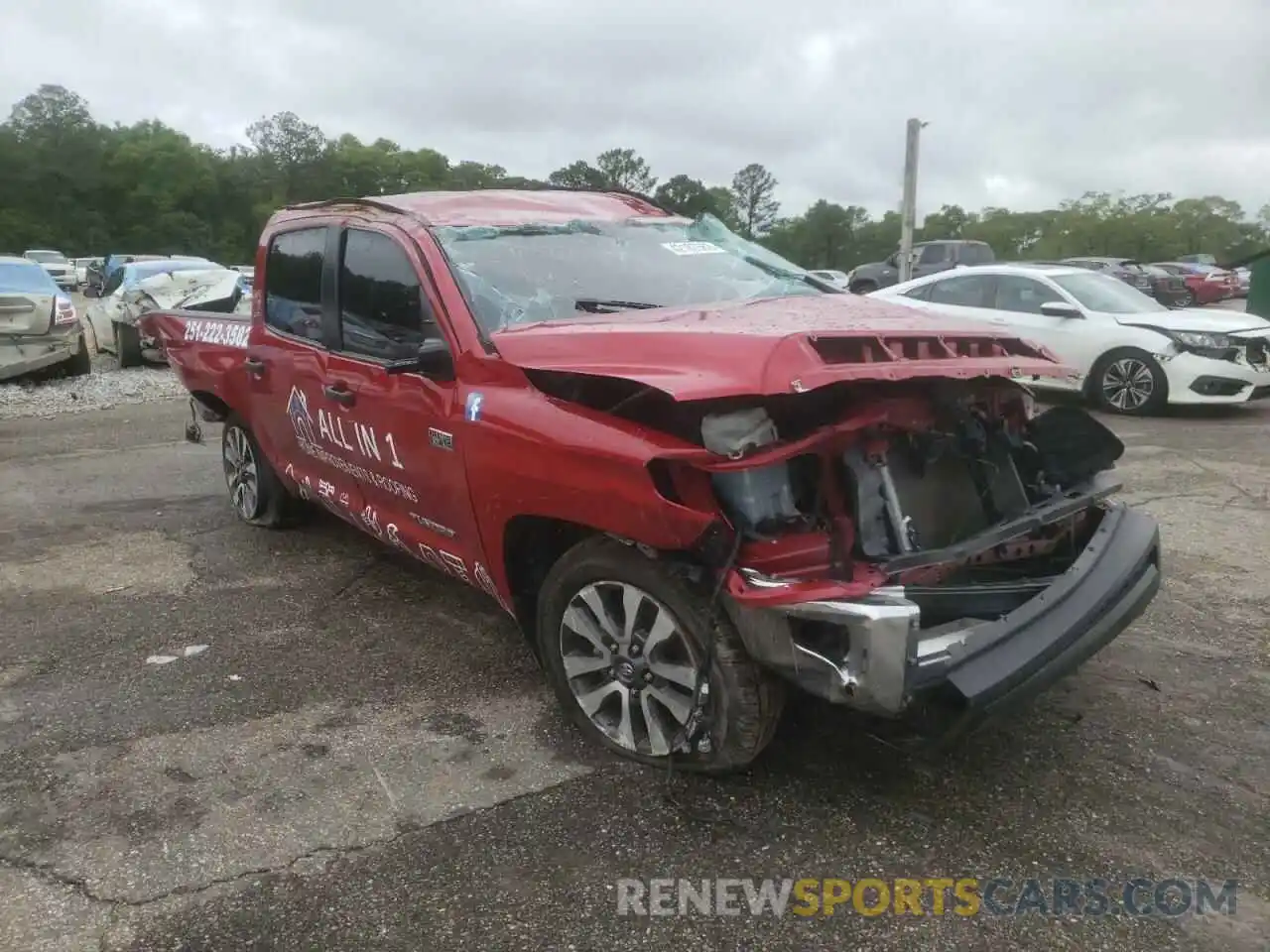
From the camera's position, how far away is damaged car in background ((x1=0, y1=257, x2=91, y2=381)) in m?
11.3

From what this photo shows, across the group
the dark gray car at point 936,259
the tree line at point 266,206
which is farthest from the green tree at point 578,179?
the tree line at point 266,206

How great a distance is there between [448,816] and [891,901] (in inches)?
51.3

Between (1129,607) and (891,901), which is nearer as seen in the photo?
(891,901)

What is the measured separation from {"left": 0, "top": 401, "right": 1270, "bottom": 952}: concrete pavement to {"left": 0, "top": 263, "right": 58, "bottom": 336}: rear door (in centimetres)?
782

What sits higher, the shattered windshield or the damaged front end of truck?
the shattered windshield

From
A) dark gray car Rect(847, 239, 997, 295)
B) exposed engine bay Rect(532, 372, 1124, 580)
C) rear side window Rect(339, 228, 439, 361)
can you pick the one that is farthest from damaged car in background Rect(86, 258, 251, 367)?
dark gray car Rect(847, 239, 997, 295)

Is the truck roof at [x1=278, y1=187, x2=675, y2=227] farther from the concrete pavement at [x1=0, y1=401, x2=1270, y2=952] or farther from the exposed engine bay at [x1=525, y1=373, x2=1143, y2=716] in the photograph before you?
the concrete pavement at [x1=0, y1=401, x2=1270, y2=952]

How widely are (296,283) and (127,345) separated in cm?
1076

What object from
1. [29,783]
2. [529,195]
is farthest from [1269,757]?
[29,783]

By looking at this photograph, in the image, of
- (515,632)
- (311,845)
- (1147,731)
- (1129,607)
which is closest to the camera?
(311,845)

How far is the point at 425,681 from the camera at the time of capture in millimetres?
3920

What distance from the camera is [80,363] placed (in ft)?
42.0

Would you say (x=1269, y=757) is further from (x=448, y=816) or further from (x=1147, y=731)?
(x=448, y=816)

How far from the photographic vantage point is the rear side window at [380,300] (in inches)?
150
